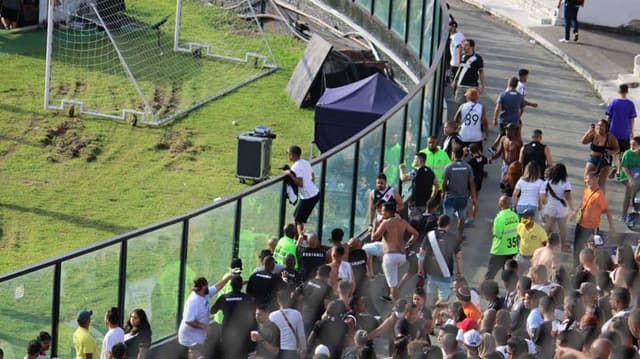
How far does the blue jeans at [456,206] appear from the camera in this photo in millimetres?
18061

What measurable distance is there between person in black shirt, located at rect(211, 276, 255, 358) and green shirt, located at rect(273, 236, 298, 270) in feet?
4.00

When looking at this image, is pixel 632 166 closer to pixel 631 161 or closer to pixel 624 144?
pixel 631 161

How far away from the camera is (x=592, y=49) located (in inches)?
1173

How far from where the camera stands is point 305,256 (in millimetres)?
16031

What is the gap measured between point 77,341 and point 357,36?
16595 mm

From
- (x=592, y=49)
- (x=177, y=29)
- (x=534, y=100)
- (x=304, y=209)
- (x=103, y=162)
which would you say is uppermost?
(x=592, y=49)

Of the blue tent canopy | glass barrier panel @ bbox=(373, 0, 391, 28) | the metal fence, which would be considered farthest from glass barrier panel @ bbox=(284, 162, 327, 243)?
glass barrier panel @ bbox=(373, 0, 391, 28)

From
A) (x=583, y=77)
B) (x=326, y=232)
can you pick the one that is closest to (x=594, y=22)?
(x=583, y=77)

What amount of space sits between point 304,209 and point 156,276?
2.71 m

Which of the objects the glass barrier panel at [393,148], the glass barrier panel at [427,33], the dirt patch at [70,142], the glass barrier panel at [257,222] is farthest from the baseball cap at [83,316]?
the dirt patch at [70,142]

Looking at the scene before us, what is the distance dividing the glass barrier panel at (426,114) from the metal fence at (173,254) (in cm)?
110

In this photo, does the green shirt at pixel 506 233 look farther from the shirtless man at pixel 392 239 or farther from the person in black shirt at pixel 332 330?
the person in black shirt at pixel 332 330

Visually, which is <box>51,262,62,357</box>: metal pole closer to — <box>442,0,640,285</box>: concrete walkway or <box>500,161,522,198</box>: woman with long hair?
<box>442,0,640,285</box>: concrete walkway

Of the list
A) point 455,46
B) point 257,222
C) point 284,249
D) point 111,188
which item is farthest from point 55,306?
point 455,46
